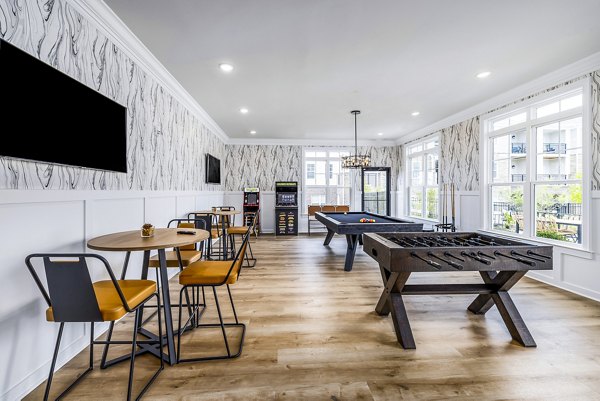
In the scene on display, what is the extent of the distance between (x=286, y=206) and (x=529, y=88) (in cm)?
534

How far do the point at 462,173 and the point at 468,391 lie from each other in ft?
15.2

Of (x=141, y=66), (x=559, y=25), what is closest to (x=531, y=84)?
(x=559, y=25)

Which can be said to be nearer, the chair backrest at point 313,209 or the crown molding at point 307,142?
the chair backrest at point 313,209

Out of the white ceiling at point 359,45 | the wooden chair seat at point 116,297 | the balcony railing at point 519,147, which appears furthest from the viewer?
the balcony railing at point 519,147

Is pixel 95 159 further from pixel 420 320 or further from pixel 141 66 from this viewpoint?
pixel 420 320

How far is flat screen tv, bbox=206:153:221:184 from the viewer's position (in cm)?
585

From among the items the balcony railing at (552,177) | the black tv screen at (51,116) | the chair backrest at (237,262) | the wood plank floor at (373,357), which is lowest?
the wood plank floor at (373,357)

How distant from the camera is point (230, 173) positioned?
7816mm

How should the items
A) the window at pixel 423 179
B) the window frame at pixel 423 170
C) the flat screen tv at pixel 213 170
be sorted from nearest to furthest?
the flat screen tv at pixel 213 170 < the window frame at pixel 423 170 < the window at pixel 423 179

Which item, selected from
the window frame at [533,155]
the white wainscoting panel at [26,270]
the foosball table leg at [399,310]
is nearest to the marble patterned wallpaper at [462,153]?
the window frame at [533,155]

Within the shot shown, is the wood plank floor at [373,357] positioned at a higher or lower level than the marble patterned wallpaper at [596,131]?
lower

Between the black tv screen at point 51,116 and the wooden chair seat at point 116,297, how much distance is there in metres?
0.91

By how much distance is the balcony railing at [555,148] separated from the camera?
360 cm

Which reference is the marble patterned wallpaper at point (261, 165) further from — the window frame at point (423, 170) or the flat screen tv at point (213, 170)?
the window frame at point (423, 170)
